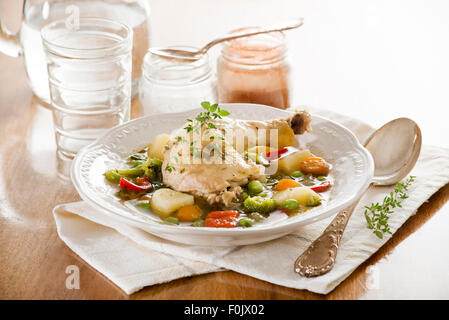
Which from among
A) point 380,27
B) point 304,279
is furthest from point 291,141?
point 380,27

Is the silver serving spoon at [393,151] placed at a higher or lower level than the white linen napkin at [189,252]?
higher

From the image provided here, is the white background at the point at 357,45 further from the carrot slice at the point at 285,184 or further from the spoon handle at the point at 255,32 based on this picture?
the carrot slice at the point at 285,184

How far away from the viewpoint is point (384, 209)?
2.36 m

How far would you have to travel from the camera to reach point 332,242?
7.06ft

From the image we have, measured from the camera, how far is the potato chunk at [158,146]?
104 inches

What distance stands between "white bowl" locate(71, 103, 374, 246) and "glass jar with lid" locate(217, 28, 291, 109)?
31cm

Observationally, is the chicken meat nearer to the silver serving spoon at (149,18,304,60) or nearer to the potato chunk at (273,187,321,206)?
the potato chunk at (273,187,321,206)

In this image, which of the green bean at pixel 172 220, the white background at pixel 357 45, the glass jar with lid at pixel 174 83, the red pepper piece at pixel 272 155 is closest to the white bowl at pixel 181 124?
the green bean at pixel 172 220

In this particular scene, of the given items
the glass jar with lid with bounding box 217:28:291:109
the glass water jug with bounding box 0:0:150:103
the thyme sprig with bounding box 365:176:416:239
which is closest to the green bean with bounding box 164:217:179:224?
the thyme sprig with bounding box 365:176:416:239

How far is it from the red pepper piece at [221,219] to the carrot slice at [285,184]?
25 cm

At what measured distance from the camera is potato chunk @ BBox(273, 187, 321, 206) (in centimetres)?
226

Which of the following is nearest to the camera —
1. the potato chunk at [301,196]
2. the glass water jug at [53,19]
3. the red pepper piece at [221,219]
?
the red pepper piece at [221,219]

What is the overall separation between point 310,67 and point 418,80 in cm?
66

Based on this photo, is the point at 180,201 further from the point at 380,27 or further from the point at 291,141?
the point at 380,27
